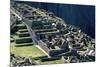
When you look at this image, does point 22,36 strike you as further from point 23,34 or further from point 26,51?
point 26,51

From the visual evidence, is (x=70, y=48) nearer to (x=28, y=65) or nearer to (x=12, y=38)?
(x=28, y=65)

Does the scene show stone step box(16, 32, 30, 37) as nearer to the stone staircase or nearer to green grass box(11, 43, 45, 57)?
the stone staircase

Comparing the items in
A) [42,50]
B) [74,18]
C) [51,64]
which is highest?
[74,18]

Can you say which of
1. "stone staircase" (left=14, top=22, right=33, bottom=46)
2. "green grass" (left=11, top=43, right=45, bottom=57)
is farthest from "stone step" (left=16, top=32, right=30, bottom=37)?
"green grass" (left=11, top=43, right=45, bottom=57)

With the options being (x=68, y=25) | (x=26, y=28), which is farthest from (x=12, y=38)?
(x=68, y=25)

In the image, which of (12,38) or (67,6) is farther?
(67,6)
